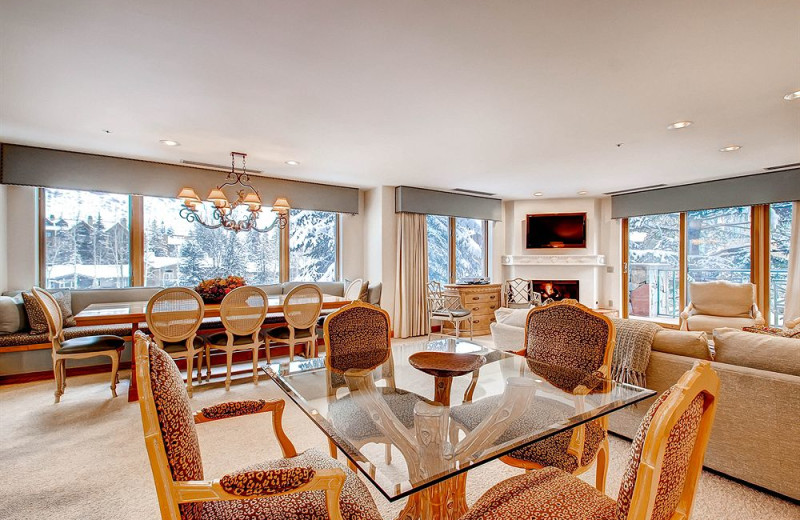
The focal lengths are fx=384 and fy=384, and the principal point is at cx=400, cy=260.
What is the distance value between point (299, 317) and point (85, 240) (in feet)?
9.23

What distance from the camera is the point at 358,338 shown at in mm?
2467

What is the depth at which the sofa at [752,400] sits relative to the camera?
6.05 ft

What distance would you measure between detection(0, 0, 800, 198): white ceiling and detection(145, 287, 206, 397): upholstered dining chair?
4.87 ft

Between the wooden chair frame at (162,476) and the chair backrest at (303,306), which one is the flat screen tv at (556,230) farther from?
the wooden chair frame at (162,476)

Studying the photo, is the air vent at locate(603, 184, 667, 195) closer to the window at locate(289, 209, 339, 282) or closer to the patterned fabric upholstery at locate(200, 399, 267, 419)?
the window at locate(289, 209, 339, 282)

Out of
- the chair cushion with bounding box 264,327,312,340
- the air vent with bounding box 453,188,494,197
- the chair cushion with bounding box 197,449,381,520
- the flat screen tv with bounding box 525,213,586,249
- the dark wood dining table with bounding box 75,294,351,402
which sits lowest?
the chair cushion with bounding box 264,327,312,340

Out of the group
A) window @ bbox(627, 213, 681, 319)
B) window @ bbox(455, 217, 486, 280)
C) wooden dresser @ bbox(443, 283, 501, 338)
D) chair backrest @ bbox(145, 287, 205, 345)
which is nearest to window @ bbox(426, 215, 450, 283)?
window @ bbox(455, 217, 486, 280)

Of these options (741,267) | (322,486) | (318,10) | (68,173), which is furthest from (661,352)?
(68,173)

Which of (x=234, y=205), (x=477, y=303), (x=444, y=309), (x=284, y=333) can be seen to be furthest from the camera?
(x=477, y=303)

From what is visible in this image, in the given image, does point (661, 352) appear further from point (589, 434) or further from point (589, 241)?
point (589, 241)

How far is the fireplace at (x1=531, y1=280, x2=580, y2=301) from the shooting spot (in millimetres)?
7059

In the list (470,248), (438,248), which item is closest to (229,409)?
(438,248)

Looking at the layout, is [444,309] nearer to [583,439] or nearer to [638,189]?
[638,189]

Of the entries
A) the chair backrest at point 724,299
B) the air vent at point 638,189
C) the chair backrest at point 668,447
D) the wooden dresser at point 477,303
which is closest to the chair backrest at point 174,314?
the chair backrest at point 668,447
